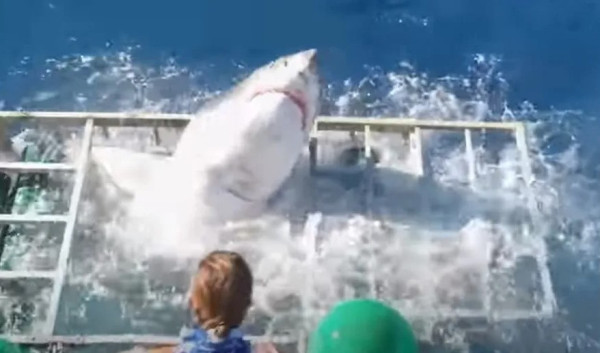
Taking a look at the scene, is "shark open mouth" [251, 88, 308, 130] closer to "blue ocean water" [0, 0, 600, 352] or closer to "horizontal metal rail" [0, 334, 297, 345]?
"horizontal metal rail" [0, 334, 297, 345]

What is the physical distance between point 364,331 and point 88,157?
181 cm

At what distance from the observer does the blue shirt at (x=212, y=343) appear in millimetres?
3584

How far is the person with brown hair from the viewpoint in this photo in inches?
139

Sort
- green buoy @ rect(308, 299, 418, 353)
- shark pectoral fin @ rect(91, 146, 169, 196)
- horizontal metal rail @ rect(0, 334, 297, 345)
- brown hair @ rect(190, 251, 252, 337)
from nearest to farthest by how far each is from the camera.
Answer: brown hair @ rect(190, 251, 252, 337)
green buoy @ rect(308, 299, 418, 353)
horizontal metal rail @ rect(0, 334, 297, 345)
shark pectoral fin @ rect(91, 146, 169, 196)

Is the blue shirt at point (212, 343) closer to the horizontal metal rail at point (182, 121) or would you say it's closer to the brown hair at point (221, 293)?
the brown hair at point (221, 293)

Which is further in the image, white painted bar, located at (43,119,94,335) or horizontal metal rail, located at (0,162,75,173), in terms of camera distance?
horizontal metal rail, located at (0,162,75,173)

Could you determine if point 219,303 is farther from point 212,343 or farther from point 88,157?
point 88,157

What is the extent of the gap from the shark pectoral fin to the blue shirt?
56.9 inches

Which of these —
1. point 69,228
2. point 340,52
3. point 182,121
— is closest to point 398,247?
point 182,121

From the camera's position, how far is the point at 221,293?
3518 mm

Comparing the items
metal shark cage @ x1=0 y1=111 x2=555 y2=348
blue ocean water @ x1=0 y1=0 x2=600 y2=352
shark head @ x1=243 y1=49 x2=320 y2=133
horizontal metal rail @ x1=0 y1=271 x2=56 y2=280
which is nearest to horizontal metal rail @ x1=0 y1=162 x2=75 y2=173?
metal shark cage @ x1=0 y1=111 x2=555 y2=348

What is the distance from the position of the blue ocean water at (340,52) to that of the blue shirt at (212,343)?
253 cm

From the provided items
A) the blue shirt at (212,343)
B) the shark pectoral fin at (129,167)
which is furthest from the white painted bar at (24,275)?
the blue shirt at (212,343)

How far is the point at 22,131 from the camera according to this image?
5.39 metres
